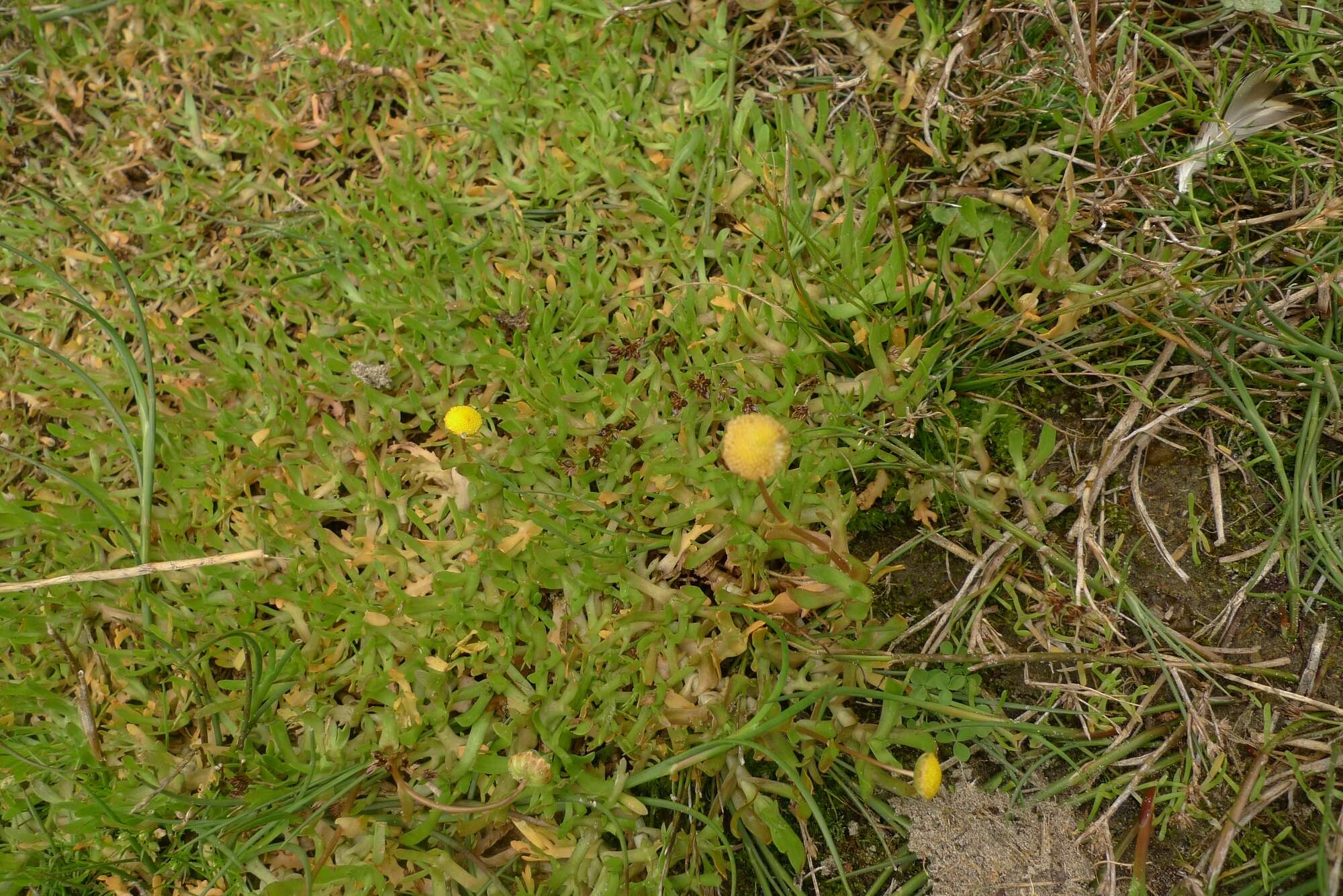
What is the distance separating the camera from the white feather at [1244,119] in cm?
206

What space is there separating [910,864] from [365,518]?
1.63m

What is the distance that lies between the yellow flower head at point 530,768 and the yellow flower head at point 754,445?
2.64ft

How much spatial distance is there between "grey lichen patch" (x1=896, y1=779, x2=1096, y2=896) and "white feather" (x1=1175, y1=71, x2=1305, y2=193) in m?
1.58

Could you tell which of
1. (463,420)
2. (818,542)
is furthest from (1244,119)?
(463,420)

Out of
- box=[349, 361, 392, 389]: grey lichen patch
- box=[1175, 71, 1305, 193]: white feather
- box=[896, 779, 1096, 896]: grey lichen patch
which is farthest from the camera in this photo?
box=[349, 361, 392, 389]: grey lichen patch

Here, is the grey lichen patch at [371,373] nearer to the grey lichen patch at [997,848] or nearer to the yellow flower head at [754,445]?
the yellow flower head at [754,445]

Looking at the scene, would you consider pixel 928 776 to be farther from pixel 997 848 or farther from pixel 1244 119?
pixel 1244 119

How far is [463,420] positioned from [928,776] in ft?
4.40

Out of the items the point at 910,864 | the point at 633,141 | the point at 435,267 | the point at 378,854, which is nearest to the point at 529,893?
the point at 378,854

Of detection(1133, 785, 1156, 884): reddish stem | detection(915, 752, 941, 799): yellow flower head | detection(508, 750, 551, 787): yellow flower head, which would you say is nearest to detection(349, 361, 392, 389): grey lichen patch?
detection(508, 750, 551, 787): yellow flower head

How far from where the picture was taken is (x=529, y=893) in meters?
1.91

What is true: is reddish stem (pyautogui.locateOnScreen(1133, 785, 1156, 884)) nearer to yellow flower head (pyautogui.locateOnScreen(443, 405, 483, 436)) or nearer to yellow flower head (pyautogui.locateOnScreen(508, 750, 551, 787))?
yellow flower head (pyautogui.locateOnScreen(508, 750, 551, 787))

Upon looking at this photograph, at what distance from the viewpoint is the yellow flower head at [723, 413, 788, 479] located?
5.37 ft

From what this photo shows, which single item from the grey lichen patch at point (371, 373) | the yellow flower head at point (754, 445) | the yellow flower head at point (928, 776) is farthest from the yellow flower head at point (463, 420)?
the yellow flower head at point (928, 776)
